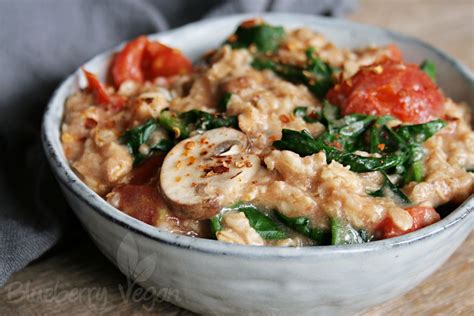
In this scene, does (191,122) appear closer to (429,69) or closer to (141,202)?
(141,202)

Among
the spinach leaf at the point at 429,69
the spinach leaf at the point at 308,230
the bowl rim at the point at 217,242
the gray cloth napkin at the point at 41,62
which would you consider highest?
the bowl rim at the point at 217,242

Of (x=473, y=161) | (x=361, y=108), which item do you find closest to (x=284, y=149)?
(x=361, y=108)

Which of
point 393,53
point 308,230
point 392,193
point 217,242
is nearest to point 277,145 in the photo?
point 308,230

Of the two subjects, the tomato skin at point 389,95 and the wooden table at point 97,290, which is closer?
the wooden table at point 97,290

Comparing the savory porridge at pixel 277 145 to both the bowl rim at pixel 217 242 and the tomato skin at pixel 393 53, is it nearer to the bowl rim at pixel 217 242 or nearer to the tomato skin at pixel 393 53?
the tomato skin at pixel 393 53

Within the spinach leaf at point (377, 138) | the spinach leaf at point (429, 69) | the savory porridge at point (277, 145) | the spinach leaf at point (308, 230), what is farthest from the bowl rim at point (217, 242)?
the spinach leaf at point (429, 69)
